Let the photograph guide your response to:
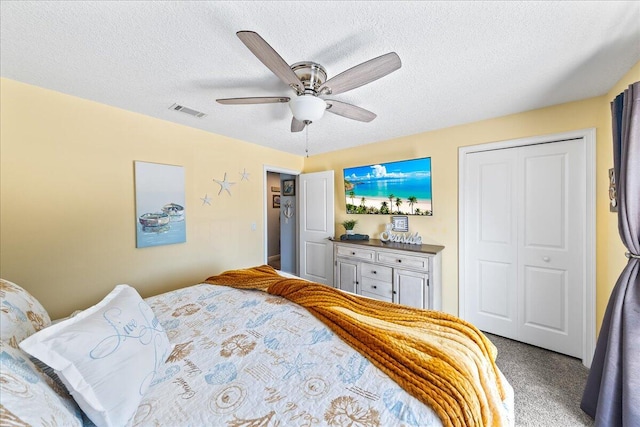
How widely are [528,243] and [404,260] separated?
1191mm

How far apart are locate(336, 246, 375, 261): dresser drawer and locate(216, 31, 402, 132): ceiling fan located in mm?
1714

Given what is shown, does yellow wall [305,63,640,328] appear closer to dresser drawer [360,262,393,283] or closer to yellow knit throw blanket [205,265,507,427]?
dresser drawer [360,262,393,283]

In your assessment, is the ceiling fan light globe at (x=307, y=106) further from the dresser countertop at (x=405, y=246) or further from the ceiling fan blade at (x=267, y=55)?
the dresser countertop at (x=405, y=246)

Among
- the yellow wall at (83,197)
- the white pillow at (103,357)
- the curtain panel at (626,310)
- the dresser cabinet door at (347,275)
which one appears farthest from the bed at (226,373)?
the dresser cabinet door at (347,275)

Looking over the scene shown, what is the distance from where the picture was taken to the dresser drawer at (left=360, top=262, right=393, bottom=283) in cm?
278

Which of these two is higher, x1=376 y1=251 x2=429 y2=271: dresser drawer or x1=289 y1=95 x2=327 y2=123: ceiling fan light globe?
x1=289 y1=95 x2=327 y2=123: ceiling fan light globe

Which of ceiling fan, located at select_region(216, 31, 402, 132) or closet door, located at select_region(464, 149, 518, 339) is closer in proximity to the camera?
ceiling fan, located at select_region(216, 31, 402, 132)

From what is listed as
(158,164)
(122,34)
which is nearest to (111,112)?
(158,164)

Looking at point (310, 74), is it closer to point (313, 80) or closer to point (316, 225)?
point (313, 80)

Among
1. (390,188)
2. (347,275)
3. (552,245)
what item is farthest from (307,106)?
(552,245)

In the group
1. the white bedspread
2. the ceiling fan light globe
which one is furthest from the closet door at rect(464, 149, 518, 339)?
the ceiling fan light globe

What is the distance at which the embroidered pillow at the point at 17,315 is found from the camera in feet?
2.71

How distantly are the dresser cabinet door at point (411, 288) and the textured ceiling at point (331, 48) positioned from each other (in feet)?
5.75

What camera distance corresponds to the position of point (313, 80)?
1.57m
